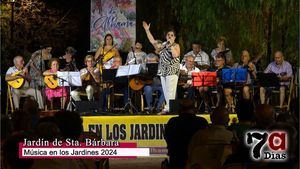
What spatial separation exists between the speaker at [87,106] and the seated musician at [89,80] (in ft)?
2.12

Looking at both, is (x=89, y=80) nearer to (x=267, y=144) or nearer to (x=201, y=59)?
(x=201, y=59)

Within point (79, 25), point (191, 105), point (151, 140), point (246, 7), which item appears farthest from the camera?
point (79, 25)

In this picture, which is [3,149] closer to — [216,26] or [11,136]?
[11,136]

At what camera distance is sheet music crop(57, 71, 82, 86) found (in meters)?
13.5

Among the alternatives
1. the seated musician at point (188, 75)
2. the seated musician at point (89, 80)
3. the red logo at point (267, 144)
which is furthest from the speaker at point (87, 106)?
the red logo at point (267, 144)

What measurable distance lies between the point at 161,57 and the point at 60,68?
8.15 ft

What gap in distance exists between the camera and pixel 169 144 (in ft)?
21.6

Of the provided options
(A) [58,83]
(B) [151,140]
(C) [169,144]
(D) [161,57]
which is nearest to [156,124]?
(B) [151,140]

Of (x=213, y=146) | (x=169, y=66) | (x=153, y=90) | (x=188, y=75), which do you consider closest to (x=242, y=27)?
(x=188, y=75)

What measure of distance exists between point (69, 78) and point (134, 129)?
2.54 m

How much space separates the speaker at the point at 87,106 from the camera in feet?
43.5

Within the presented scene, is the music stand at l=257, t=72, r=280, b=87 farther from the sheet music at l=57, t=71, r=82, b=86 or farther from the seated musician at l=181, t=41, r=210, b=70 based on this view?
the sheet music at l=57, t=71, r=82, b=86

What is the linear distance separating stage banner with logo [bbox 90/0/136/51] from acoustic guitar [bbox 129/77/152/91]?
2.79 metres

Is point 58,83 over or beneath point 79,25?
beneath
